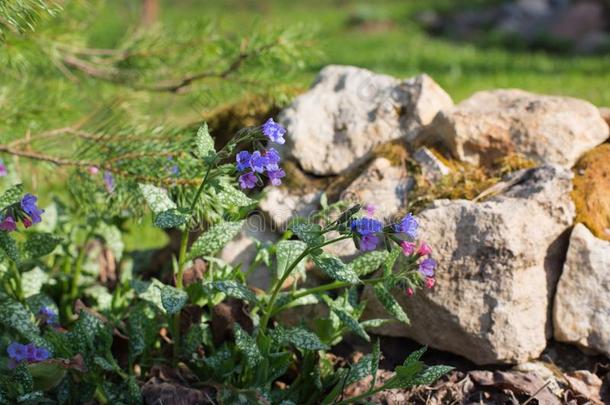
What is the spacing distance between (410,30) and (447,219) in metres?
9.47

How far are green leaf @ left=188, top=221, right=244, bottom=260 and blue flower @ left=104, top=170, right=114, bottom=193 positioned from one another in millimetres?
549

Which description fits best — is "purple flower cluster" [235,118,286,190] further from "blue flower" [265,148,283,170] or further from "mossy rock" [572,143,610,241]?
"mossy rock" [572,143,610,241]

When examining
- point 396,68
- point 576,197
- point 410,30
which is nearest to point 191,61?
point 576,197

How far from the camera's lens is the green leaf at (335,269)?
2.06m

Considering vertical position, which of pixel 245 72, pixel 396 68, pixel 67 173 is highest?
pixel 245 72

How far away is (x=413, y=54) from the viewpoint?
9.02 meters

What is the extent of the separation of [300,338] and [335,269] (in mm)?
343

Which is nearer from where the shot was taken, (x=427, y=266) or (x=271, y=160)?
(x=271, y=160)

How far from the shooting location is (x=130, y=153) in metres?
2.74

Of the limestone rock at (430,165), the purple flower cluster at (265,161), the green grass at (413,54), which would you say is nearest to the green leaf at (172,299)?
the purple flower cluster at (265,161)

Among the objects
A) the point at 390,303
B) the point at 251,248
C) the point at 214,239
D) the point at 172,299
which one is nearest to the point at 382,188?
the point at 251,248

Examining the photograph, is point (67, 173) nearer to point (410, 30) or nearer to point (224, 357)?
point (224, 357)

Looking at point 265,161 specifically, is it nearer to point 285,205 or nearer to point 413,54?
point 285,205

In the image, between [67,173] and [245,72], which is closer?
[67,173]
